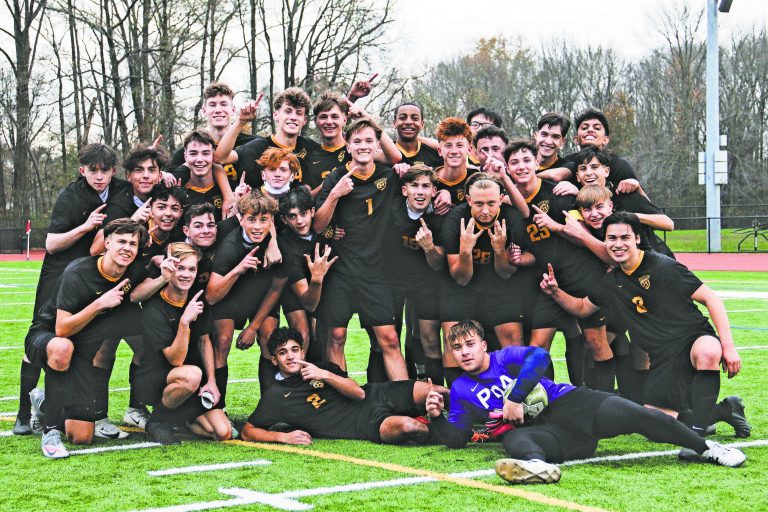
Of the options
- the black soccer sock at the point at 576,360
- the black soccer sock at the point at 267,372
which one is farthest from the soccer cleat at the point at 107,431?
the black soccer sock at the point at 576,360

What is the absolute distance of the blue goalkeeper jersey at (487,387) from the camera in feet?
18.5

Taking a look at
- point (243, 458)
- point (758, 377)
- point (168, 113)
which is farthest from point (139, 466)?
point (168, 113)

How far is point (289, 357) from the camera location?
6211mm

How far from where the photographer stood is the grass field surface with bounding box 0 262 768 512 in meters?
4.42

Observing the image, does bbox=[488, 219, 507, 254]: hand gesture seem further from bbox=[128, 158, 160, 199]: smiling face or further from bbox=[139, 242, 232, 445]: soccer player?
bbox=[128, 158, 160, 199]: smiling face

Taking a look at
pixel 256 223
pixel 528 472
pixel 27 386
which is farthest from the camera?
pixel 27 386

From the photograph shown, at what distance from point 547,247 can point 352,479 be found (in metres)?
2.51

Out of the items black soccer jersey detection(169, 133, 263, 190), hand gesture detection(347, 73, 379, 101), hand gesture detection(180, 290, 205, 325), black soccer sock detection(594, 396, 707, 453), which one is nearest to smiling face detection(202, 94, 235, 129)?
black soccer jersey detection(169, 133, 263, 190)

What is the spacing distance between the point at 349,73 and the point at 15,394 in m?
30.5

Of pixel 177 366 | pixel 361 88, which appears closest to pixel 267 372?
pixel 177 366

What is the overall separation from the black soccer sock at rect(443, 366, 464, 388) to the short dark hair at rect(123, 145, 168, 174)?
2.54 metres

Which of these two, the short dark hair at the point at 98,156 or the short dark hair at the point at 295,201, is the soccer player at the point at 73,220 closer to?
the short dark hair at the point at 98,156

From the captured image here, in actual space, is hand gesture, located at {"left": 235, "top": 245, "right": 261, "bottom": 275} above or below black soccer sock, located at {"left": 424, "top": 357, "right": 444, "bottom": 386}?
above

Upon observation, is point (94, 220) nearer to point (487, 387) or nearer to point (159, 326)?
point (159, 326)
